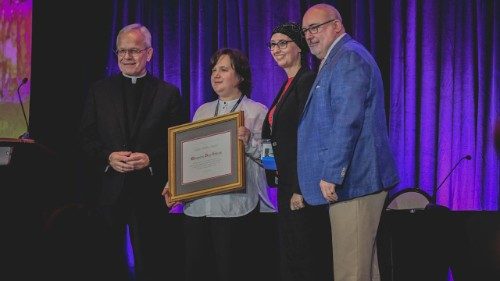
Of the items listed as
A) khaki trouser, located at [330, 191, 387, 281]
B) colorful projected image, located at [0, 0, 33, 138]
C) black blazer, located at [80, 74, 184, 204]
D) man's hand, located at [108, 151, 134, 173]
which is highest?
colorful projected image, located at [0, 0, 33, 138]

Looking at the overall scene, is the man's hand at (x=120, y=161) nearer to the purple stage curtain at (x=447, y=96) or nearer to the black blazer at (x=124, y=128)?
the black blazer at (x=124, y=128)

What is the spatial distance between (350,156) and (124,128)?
140 centimetres

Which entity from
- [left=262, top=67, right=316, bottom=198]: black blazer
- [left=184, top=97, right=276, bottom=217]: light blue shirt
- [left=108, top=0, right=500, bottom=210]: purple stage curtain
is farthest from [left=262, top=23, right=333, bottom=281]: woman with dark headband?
[left=108, top=0, right=500, bottom=210]: purple stage curtain

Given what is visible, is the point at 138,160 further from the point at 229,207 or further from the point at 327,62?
the point at 327,62

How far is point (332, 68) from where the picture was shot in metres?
2.87

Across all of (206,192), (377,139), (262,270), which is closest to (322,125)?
(377,139)

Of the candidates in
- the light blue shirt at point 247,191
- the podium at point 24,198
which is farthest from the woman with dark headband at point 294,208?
the podium at point 24,198

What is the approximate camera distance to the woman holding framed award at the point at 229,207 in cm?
337

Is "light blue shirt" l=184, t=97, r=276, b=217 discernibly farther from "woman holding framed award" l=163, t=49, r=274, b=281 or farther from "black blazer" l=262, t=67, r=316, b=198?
"black blazer" l=262, t=67, r=316, b=198

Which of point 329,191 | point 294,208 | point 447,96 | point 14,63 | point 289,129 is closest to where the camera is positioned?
point 329,191

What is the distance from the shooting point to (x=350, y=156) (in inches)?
108

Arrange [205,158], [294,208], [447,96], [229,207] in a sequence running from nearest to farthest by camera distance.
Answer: [294,208] → [229,207] → [205,158] → [447,96]

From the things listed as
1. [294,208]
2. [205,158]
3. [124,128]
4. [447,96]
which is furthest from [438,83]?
[124,128]

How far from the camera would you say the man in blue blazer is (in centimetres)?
274
